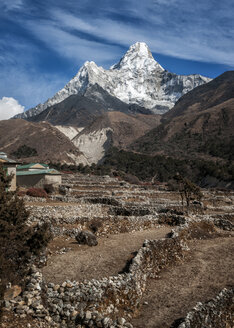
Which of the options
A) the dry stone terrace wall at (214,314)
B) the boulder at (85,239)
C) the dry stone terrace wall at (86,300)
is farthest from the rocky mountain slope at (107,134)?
the dry stone terrace wall at (214,314)

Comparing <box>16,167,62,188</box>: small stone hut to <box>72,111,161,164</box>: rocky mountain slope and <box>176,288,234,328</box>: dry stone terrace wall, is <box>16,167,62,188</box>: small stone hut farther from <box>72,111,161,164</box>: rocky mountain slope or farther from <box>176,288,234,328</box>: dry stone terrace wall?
<box>72,111,161,164</box>: rocky mountain slope

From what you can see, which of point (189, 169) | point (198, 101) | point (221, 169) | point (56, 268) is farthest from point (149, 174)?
point (198, 101)

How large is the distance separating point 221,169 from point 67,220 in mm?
45792

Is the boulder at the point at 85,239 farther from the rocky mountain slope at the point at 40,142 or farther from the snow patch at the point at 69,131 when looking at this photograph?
the snow patch at the point at 69,131

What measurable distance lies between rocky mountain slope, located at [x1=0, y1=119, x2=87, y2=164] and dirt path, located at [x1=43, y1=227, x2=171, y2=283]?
243ft

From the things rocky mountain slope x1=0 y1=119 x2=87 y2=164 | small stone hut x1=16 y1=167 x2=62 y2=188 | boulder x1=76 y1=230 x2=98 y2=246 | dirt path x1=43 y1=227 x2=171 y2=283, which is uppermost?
rocky mountain slope x1=0 y1=119 x2=87 y2=164

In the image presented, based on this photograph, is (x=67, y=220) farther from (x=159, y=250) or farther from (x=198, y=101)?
(x=198, y=101)

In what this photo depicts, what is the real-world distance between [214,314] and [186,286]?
6.57 ft

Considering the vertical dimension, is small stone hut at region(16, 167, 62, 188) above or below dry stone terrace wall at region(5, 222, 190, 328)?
above

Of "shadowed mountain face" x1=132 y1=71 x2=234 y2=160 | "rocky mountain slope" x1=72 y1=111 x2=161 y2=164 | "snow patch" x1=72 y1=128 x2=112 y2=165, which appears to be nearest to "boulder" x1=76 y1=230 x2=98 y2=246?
"shadowed mountain face" x1=132 y1=71 x2=234 y2=160

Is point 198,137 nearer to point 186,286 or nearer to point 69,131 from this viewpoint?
point 69,131

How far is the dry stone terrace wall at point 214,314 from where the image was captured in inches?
288

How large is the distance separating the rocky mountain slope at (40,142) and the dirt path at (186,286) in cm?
7580

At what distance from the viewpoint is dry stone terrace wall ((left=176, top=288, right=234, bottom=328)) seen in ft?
24.0
